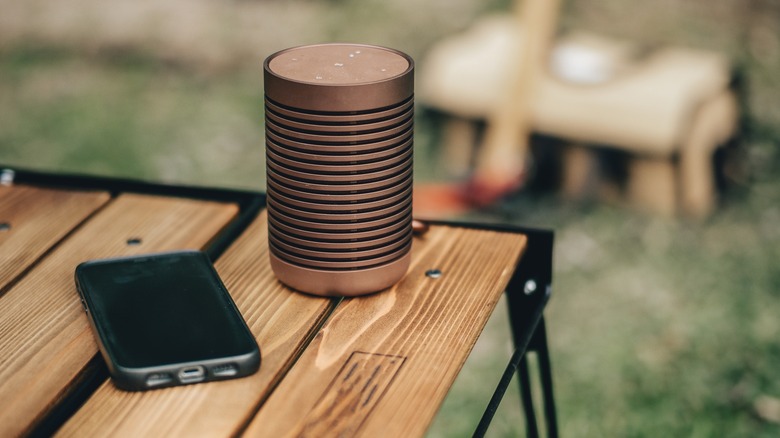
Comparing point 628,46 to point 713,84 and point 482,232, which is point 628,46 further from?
point 482,232

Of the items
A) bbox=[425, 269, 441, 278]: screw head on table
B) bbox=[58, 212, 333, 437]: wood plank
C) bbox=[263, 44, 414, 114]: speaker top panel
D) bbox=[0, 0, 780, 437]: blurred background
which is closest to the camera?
bbox=[58, 212, 333, 437]: wood plank

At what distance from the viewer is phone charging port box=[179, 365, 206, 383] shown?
88 centimetres

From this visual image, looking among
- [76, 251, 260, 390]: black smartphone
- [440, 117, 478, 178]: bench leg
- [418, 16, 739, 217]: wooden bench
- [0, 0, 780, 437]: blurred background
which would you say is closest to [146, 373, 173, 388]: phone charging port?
[76, 251, 260, 390]: black smartphone

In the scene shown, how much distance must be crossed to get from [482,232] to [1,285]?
1.92ft

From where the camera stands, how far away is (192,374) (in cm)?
88

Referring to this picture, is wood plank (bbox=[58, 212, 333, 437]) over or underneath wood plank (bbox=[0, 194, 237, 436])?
over

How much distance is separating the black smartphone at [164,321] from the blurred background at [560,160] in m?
1.13

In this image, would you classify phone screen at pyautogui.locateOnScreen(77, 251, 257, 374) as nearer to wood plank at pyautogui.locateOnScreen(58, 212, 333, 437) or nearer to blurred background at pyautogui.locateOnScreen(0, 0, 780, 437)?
wood plank at pyautogui.locateOnScreen(58, 212, 333, 437)

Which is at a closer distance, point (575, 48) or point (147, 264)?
point (147, 264)

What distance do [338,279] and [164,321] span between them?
0.63 ft

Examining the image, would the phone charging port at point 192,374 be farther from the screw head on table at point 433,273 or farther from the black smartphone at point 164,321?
the screw head on table at point 433,273

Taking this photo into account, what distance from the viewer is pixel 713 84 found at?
2.93m

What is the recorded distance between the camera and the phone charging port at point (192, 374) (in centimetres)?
88

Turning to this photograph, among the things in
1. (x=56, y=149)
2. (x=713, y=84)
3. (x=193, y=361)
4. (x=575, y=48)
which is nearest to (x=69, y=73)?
(x=56, y=149)
